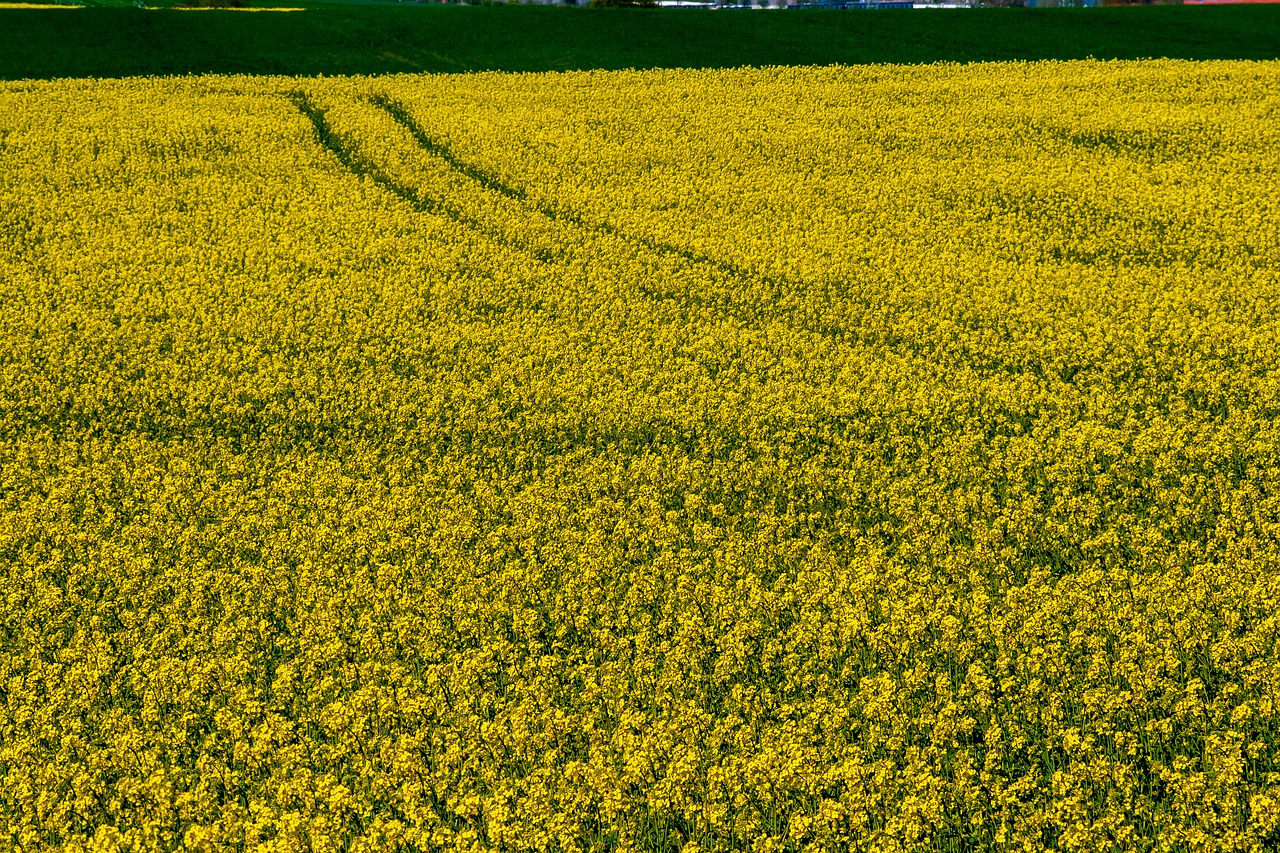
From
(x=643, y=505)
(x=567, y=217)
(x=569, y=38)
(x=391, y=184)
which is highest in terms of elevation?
(x=569, y=38)

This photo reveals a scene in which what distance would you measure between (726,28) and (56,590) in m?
28.6

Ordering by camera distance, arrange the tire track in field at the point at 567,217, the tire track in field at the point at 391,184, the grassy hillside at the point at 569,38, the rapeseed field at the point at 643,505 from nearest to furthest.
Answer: the rapeseed field at the point at 643,505 < the tire track in field at the point at 567,217 < the tire track in field at the point at 391,184 < the grassy hillside at the point at 569,38

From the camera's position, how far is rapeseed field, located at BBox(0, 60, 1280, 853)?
6035mm

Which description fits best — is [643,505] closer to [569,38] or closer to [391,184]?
[391,184]

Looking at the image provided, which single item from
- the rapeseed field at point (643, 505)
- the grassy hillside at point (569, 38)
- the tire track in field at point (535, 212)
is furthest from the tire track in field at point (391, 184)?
the grassy hillside at point (569, 38)

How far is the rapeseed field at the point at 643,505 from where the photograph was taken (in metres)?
6.04

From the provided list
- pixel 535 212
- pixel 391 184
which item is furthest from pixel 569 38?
pixel 535 212

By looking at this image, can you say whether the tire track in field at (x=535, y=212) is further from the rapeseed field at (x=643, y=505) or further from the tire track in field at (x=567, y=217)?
the rapeseed field at (x=643, y=505)

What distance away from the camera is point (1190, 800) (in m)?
5.56

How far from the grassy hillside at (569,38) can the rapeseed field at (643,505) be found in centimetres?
986

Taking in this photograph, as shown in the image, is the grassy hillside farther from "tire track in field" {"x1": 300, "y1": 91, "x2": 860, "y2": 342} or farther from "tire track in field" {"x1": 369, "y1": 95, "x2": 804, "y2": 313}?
"tire track in field" {"x1": 369, "y1": 95, "x2": 804, "y2": 313}

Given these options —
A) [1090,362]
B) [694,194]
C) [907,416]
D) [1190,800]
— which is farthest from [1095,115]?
[1190,800]

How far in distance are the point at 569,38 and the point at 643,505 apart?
24.6m

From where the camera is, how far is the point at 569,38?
99.9 ft
